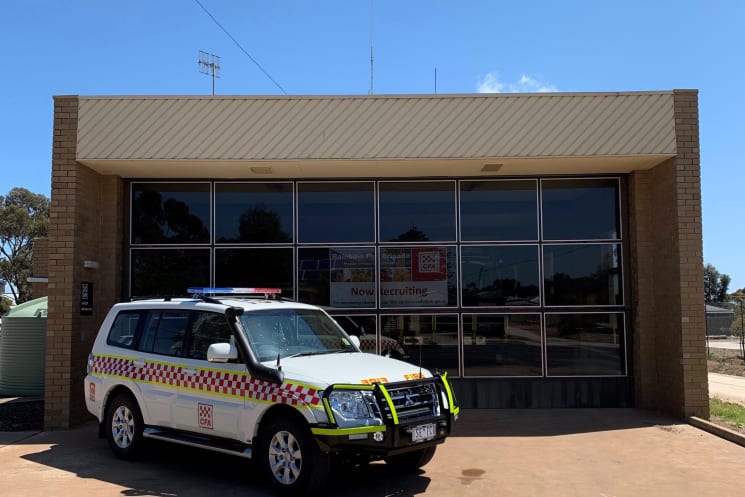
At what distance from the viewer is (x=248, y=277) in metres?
11.9

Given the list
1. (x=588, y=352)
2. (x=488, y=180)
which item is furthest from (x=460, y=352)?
(x=488, y=180)

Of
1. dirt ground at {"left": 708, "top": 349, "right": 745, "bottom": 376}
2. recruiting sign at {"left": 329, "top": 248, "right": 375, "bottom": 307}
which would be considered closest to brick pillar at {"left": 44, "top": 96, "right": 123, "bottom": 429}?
recruiting sign at {"left": 329, "top": 248, "right": 375, "bottom": 307}

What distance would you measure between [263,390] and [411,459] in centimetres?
188

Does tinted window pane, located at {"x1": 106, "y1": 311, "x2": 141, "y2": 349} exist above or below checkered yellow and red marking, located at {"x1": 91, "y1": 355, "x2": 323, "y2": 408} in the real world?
above

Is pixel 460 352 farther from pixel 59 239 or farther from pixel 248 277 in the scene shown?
pixel 59 239

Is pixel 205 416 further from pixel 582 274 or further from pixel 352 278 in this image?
pixel 582 274

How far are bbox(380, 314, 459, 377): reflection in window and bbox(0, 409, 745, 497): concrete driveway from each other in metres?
1.86

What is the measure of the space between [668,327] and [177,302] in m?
7.80

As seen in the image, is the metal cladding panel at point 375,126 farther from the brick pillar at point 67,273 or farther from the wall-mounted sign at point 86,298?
the wall-mounted sign at point 86,298

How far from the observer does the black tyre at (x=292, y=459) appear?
20.0 feet

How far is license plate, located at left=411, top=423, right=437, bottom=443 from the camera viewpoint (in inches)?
247

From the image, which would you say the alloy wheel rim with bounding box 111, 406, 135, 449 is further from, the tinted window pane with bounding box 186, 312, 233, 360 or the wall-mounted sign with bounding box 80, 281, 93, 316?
the wall-mounted sign with bounding box 80, 281, 93, 316

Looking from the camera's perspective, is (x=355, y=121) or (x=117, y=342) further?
(x=355, y=121)

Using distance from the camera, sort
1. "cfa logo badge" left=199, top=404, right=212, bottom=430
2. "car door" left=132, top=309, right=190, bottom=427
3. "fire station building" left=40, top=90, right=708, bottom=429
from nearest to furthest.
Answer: "cfa logo badge" left=199, top=404, right=212, bottom=430 → "car door" left=132, top=309, right=190, bottom=427 → "fire station building" left=40, top=90, right=708, bottom=429
